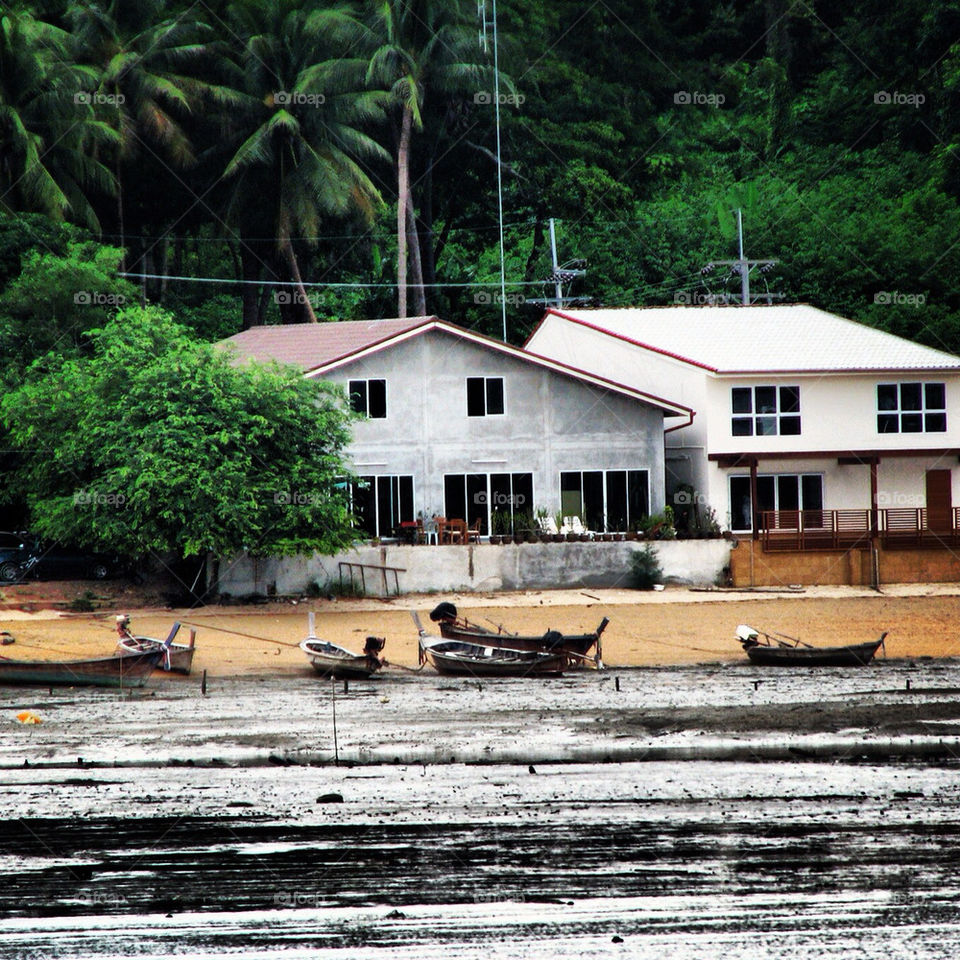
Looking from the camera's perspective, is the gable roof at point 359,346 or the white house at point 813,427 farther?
the white house at point 813,427

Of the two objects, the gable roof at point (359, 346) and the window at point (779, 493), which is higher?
the gable roof at point (359, 346)

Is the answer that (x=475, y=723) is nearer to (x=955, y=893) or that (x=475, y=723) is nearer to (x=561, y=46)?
(x=955, y=893)

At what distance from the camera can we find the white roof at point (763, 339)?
4769 cm

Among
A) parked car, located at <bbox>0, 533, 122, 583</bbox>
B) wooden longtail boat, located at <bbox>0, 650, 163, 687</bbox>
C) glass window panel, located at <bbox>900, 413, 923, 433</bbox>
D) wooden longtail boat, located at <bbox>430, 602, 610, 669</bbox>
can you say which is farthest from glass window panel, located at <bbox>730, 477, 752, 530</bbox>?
wooden longtail boat, located at <bbox>0, 650, 163, 687</bbox>

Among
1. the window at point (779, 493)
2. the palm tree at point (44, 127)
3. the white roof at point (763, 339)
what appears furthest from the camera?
the palm tree at point (44, 127)

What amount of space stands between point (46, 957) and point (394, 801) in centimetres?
718

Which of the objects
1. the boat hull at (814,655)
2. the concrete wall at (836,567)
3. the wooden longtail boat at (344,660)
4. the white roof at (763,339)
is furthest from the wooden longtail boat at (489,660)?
the white roof at (763,339)

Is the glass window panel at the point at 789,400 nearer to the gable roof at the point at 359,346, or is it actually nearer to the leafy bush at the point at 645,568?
the gable roof at the point at 359,346

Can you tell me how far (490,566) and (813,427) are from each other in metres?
12.2

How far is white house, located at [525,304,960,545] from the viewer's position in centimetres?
4694

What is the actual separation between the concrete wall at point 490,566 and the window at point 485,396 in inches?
184

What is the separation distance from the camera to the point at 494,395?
4550 centimetres

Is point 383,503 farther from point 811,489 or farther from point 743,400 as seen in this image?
point 811,489

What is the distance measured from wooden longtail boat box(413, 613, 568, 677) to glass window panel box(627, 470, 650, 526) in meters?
14.7
